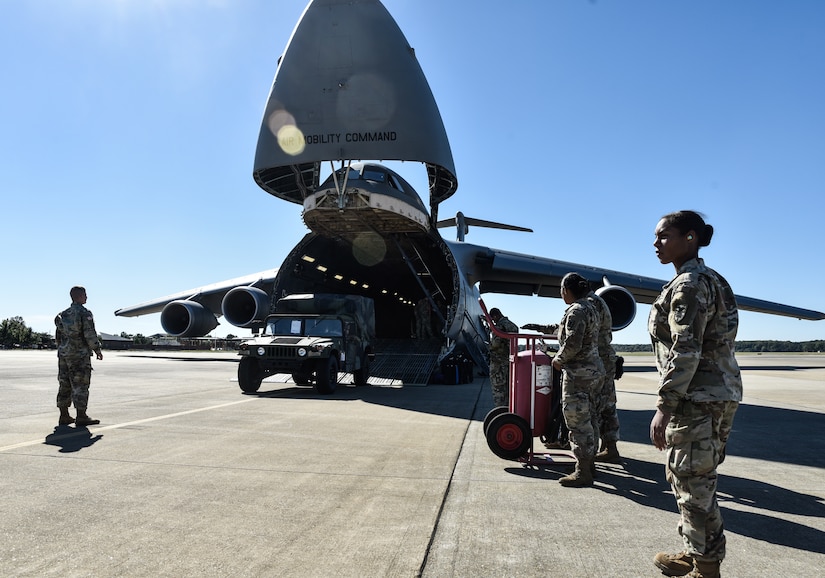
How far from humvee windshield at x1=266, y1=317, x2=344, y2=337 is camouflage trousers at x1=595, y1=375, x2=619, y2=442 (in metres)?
7.26

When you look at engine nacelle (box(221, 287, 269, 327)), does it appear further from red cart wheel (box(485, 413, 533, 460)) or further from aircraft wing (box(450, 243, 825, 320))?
red cart wheel (box(485, 413, 533, 460))

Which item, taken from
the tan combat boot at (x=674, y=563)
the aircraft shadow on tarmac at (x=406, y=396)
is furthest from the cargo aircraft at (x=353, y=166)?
the tan combat boot at (x=674, y=563)

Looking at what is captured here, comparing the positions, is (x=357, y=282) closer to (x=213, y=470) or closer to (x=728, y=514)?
(x=213, y=470)

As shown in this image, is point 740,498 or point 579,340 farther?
point 579,340

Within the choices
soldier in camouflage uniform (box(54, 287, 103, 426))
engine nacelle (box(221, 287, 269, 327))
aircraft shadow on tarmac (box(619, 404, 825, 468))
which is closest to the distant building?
engine nacelle (box(221, 287, 269, 327))

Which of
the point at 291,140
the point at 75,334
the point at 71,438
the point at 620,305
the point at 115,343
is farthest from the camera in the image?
the point at 115,343

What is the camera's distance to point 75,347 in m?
6.97

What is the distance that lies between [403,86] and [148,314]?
17089mm

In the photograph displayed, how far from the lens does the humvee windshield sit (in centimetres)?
1170

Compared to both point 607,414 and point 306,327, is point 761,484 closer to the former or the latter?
point 607,414

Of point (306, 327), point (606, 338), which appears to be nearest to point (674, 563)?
point (606, 338)

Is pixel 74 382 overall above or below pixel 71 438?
above

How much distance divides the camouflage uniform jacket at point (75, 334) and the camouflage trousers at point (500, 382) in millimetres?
5180

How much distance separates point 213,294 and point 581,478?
1840 centimetres
